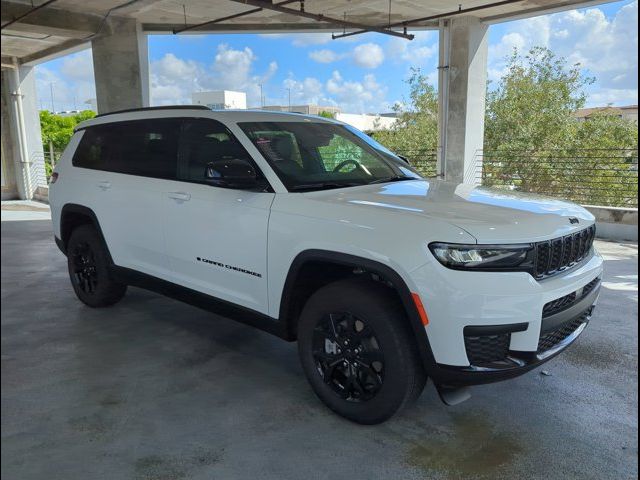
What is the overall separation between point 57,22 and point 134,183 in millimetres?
8578

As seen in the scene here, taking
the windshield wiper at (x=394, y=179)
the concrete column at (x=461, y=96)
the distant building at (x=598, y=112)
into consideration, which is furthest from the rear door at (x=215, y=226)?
the distant building at (x=598, y=112)

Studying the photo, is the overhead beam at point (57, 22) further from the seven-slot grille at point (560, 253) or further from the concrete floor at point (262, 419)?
the seven-slot grille at point (560, 253)

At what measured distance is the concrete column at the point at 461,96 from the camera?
1104cm

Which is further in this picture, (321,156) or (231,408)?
(321,156)

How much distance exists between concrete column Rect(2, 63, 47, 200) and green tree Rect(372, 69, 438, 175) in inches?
509

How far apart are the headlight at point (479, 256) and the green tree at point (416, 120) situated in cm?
2023

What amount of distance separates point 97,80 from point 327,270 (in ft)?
33.4

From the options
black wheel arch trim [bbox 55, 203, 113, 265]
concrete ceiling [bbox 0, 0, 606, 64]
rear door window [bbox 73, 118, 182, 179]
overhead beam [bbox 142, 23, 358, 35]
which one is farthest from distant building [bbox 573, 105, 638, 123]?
black wheel arch trim [bbox 55, 203, 113, 265]

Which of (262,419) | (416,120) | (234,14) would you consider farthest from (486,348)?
(416,120)

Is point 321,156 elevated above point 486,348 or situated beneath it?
elevated above

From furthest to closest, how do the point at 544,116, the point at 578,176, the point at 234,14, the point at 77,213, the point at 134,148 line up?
the point at 544,116
the point at 234,14
the point at 578,176
the point at 77,213
the point at 134,148

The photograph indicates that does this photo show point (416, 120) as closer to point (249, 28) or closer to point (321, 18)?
point (249, 28)

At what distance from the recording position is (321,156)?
148 inches

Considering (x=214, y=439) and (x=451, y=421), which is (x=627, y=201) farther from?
(x=214, y=439)
